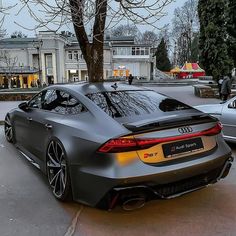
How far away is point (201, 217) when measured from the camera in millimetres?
3615

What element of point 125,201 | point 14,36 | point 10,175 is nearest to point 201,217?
point 125,201

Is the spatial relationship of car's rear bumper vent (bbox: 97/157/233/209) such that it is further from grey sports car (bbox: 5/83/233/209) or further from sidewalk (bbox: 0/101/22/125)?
sidewalk (bbox: 0/101/22/125)

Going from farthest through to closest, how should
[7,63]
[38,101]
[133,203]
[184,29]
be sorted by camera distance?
[184,29]
[7,63]
[38,101]
[133,203]

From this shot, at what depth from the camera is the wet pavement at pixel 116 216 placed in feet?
10.9

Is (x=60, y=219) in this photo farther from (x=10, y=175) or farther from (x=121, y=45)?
(x=121, y=45)

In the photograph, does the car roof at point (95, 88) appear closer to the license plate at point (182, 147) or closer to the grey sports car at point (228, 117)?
the license plate at point (182, 147)

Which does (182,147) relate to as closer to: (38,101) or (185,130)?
(185,130)

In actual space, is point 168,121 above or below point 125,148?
above

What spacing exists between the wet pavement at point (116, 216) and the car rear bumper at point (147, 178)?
28 cm

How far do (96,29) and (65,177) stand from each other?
5.62m

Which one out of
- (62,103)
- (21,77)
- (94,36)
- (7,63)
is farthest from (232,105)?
(21,77)

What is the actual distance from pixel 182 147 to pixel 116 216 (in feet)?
3.52

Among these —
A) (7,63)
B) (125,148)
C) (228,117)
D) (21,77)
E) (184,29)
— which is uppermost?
(184,29)

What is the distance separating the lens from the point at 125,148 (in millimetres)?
3273
